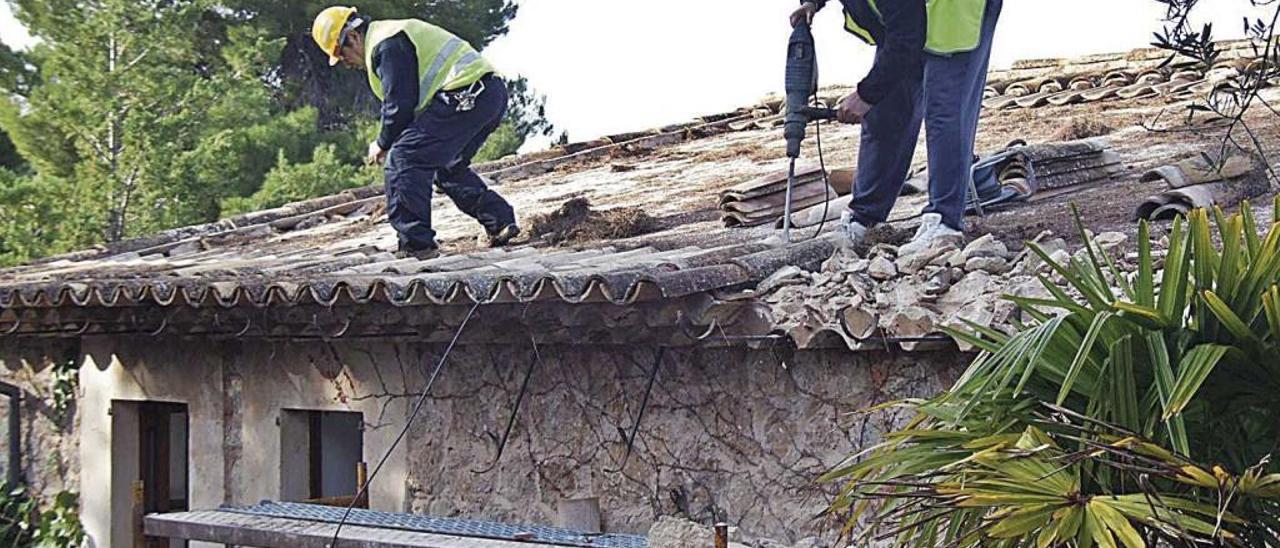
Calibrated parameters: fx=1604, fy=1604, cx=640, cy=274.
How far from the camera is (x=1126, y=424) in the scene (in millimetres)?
3775

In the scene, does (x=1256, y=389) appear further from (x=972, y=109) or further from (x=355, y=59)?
(x=355, y=59)

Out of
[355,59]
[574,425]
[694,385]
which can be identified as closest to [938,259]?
[694,385]

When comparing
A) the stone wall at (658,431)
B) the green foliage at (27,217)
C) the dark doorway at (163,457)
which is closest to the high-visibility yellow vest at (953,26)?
the stone wall at (658,431)

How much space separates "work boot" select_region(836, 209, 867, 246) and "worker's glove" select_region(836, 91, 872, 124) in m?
0.41

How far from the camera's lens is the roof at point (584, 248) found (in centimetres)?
594

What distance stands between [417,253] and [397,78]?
0.97 meters

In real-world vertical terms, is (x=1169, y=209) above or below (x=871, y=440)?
above

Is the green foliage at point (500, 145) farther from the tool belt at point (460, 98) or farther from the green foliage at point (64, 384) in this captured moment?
the tool belt at point (460, 98)

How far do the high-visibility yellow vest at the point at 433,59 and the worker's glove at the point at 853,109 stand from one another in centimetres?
209

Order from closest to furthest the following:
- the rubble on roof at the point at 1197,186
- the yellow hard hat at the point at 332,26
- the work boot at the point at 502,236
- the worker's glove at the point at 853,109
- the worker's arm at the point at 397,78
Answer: the rubble on roof at the point at 1197,186 → the worker's glove at the point at 853,109 → the worker's arm at the point at 397,78 → the yellow hard hat at the point at 332,26 → the work boot at the point at 502,236

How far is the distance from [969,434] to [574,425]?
2.96 meters

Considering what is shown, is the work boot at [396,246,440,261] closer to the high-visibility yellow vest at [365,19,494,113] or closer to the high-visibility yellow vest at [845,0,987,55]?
the high-visibility yellow vest at [365,19,494,113]

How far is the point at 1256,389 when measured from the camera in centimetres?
379

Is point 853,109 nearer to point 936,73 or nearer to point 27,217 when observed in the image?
point 936,73
